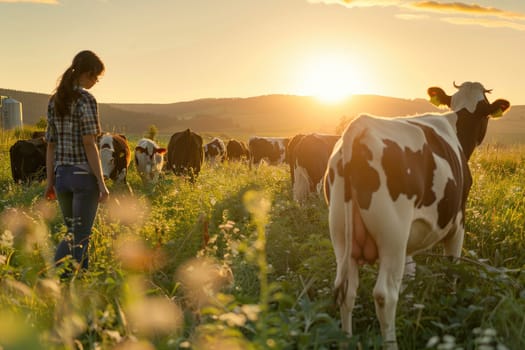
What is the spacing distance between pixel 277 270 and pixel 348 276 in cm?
174

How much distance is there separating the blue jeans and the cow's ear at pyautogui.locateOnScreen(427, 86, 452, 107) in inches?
164

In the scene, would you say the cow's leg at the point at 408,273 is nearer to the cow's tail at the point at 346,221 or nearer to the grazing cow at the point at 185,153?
the cow's tail at the point at 346,221

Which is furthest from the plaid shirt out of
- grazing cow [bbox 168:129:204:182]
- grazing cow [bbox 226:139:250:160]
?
grazing cow [bbox 226:139:250:160]

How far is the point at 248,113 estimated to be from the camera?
370 ft

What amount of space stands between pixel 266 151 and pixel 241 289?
66.7ft

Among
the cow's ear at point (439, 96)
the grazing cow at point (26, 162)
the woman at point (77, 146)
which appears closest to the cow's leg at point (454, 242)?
the cow's ear at point (439, 96)

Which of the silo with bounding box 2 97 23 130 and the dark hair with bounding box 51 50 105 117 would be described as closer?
the dark hair with bounding box 51 50 105 117

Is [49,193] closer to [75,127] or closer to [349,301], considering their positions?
[75,127]

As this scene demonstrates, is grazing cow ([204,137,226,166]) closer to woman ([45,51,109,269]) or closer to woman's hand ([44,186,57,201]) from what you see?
woman's hand ([44,186,57,201])

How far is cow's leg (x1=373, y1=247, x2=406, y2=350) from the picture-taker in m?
3.35

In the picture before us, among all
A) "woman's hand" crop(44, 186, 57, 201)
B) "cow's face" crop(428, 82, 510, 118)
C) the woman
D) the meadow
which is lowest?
the meadow

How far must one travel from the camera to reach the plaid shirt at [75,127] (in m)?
4.80

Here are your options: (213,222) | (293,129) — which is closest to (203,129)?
(293,129)

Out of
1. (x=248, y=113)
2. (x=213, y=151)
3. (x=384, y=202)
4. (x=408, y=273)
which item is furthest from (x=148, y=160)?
(x=248, y=113)
